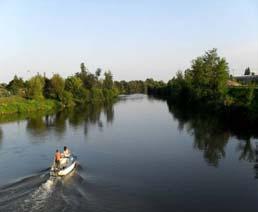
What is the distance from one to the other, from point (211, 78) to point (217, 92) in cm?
585

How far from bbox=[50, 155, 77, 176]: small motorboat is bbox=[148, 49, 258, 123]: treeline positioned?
29894mm

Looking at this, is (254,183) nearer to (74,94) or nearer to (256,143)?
(256,143)

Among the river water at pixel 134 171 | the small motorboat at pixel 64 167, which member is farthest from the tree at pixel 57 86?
the small motorboat at pixel 64 167

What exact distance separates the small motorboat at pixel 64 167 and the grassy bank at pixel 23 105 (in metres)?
51.7

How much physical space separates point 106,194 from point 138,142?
56.6ft

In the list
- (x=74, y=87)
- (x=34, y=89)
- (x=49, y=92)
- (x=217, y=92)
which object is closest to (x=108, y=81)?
(x=74, y=87)

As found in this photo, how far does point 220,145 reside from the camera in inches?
1448

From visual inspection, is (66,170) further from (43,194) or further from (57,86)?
(57,86)

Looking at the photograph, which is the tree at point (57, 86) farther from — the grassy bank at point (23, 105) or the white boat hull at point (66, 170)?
the white boat hull at point (66, 170)

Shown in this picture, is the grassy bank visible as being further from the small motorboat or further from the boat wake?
the boat wake

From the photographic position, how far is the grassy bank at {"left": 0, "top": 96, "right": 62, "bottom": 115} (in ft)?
252

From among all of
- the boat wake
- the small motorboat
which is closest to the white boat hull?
the small motorboat

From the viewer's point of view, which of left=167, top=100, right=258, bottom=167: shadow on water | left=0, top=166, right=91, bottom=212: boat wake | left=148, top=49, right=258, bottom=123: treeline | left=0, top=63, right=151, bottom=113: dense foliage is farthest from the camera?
left=0, top=63, right=151, bottom=113: dense foliage

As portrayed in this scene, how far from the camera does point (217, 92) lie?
7181cm
